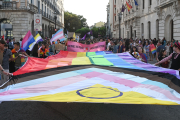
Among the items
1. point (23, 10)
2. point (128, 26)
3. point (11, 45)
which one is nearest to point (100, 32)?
point (128, 26)

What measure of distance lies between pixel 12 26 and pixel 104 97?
34198mm

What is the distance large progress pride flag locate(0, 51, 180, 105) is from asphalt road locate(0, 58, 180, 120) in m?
0.68

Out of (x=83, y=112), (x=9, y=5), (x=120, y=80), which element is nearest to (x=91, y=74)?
(x=120, y=80)

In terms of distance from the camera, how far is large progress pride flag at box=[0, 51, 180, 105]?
447cm

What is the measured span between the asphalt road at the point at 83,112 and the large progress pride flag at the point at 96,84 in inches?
26.8

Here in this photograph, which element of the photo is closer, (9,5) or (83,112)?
(83,112)

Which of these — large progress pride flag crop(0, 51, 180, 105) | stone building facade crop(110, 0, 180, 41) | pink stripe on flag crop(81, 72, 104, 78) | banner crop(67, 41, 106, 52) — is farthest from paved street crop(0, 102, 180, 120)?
stone building facade crop(110, 0, 180, 41)

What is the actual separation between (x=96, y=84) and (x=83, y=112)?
79 cm

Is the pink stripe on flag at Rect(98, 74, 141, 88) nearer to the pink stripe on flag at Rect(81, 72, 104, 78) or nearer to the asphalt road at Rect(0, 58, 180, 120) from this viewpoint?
the pink stripe on flag at Rect(81, 72, 104, 78)

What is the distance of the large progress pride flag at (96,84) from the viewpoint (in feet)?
14.7

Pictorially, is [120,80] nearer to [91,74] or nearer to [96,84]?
[96,84]

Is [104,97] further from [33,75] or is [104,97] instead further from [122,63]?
[122,63]

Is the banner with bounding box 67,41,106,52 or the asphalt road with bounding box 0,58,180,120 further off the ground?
the banner with bounding box 67,41,106,52

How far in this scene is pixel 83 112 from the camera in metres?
5.75
